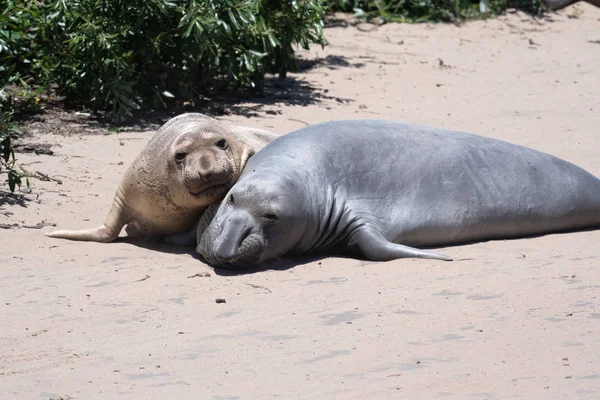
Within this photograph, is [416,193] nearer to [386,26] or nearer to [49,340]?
[49,340]

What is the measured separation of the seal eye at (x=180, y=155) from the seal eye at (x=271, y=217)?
64cm

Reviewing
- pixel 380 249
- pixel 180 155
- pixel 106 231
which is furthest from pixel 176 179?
pixel 380 249

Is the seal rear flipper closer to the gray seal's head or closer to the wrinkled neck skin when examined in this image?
the gray seal's head

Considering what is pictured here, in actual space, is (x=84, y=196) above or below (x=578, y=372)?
below

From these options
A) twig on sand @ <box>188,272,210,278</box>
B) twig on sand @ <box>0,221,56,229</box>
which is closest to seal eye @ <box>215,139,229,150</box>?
twig on sand @ <box>188,272,210,278</box>

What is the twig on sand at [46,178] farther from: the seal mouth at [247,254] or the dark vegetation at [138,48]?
the seal mouth at [247,254]

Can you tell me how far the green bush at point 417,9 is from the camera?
12742 millimetres

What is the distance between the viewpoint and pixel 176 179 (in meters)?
5.58

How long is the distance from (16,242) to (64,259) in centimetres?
42

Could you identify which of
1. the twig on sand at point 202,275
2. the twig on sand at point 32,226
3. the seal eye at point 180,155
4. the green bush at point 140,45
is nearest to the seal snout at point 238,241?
the twig on sand at point 202,275

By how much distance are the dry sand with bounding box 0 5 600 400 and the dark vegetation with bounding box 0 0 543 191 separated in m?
1.05

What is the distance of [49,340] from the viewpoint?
4.23m

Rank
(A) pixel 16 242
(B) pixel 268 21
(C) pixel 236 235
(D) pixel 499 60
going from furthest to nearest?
(D) pixel 499 60 → (B) pixel 268 21 → (A) pixel 16 242 → (C) pixel 236 235

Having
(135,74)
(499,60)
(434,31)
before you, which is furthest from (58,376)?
(434,31)
